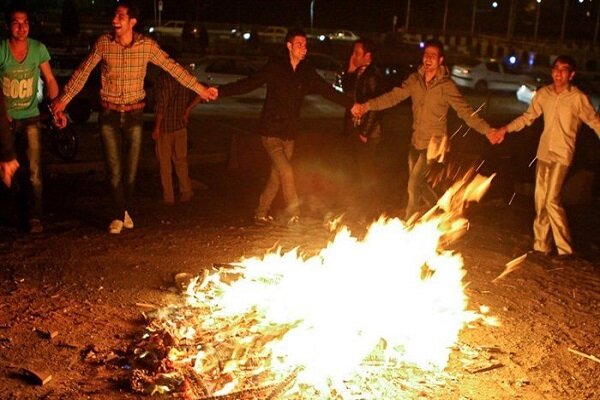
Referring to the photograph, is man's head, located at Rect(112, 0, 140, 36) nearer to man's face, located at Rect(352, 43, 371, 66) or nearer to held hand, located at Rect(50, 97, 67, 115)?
held hand, located at Rect(50, 97, 67, 115)

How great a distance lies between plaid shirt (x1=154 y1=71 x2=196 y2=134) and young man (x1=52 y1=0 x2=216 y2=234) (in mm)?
1133

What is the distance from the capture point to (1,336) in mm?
5262

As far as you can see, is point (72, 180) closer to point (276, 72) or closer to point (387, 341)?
point (276, 72)

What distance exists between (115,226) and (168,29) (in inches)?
1776

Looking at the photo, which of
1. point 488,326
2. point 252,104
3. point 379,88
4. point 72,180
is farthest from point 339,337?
point 252,104

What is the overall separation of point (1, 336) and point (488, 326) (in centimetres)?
371

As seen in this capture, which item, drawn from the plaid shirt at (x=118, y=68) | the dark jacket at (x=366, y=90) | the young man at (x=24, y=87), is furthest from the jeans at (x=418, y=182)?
the young man at (x=24, y=87)

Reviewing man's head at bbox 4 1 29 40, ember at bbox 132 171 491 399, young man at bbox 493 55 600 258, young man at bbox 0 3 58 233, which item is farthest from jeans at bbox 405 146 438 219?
man's head at bbox 4 1 29 40

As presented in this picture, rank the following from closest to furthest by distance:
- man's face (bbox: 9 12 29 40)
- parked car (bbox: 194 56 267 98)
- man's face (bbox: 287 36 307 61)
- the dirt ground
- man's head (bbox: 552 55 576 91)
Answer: the dirt ground, man's face (bbox: 9 12 29 40), man's head (bbox: 552 55 576 91), man's face (bbox: 287 36 307 61), parked car (bbox: 194 56 267 98)

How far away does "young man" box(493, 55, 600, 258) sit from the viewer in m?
7.47

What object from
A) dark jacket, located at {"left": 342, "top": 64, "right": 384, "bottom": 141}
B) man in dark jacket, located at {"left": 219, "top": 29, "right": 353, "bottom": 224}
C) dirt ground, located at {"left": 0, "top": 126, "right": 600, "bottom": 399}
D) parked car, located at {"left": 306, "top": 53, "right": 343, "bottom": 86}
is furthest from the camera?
parked car, located at {"left": 306, "top": 53, "right": 343, "bottom": 86}

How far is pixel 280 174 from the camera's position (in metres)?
8.23

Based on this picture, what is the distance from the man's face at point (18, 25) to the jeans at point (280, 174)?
266 centimetres

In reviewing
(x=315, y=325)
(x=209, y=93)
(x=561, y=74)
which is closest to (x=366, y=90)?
(x=209, y=93)
